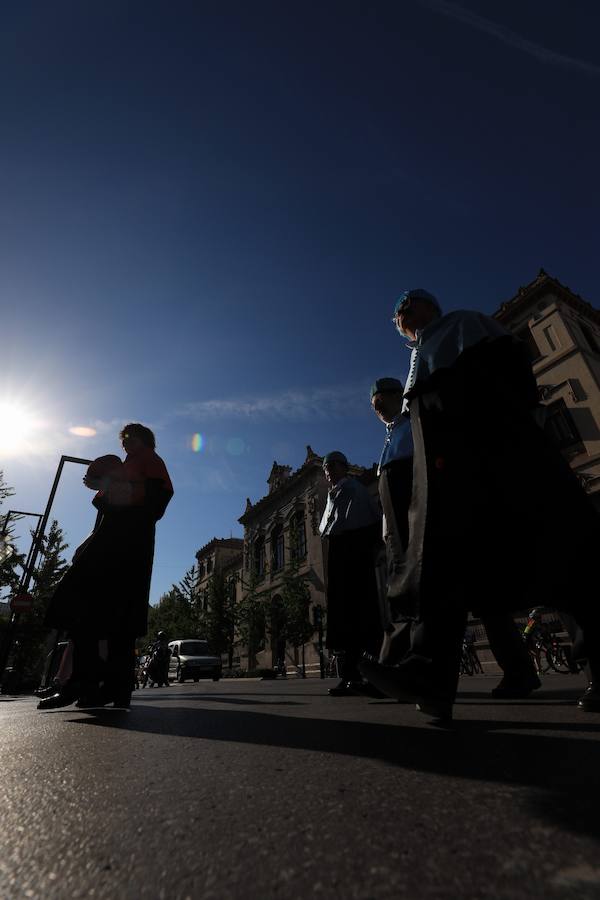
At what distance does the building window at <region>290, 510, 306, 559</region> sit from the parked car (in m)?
8.50

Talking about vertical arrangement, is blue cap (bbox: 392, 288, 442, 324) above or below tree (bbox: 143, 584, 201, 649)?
below

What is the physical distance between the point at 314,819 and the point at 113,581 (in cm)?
301

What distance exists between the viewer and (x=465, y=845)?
57 centimetres

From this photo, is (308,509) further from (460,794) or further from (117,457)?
(460,794)

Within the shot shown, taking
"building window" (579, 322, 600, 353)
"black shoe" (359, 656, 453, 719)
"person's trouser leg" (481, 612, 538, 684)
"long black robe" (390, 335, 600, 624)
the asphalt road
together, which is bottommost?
the asphalt road

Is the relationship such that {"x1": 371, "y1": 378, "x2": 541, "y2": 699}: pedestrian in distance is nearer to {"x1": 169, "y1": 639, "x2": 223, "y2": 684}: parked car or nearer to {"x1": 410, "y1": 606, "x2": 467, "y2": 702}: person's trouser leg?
{"x1": 410, "y1": 606, "x2": 467, "y2": 702}: person's trouser leg

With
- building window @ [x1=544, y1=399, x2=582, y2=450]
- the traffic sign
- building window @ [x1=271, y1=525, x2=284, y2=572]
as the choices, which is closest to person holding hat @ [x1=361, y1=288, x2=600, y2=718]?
the traffic sign

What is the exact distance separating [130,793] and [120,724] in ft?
4.98

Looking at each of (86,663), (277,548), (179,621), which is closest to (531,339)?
(86,663)

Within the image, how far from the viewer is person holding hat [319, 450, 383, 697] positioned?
12.7 ft

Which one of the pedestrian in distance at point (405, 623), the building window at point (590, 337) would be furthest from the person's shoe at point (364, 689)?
the building window at point (590, 337)

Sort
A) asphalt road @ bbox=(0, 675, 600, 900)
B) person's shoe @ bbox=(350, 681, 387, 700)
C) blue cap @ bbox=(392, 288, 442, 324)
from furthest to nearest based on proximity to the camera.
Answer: person's shoe @ bbox=(350, 681, 387, 700), blue cap @ bbox=(392, 288, 442, 324), asphalt road @ bbox=(0, 675, 600, 900)

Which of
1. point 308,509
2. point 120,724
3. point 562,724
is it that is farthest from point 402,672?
point 308,509

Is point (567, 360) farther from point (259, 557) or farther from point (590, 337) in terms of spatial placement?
point (259, 557)
